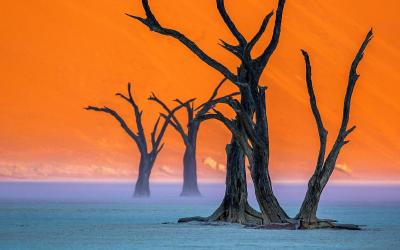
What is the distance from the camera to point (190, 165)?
65.2 m

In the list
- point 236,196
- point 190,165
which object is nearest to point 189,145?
point 190,165

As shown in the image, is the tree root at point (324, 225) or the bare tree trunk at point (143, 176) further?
the bare tree trunk at point (143, 176)

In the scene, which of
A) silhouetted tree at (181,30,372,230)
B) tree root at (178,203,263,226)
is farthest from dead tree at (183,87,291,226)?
tree root at (178,203,263,226)

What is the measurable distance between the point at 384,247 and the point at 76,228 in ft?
34.0

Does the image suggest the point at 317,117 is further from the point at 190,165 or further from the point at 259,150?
the point at 190,165

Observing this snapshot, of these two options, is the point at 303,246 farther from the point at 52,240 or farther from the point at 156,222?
the point at 156,222

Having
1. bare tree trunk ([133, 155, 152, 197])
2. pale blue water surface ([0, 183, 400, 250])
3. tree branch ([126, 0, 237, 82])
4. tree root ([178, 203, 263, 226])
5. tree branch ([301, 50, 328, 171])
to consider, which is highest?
bare tree trunk ([133, 155, 152, 197])

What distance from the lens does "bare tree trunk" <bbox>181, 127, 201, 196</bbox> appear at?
210 ft

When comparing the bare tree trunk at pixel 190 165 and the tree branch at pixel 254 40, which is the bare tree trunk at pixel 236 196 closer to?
the tree branch at pixel 254 40

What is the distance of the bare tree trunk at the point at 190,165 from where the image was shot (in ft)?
210

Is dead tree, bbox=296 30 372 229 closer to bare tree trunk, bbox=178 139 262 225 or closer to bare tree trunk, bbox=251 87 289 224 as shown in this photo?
bare tree trunk, bbox=251 87 289 224

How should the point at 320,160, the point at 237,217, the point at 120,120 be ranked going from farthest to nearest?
the point at 120,120 < the point at 237,217 < the point at 320,160

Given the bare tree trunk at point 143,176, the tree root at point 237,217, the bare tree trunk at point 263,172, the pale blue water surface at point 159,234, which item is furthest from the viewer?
the bare tree trunk at point 143,176

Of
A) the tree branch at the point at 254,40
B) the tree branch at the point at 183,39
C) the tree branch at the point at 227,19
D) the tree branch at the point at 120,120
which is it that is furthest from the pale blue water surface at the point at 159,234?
the tree branch at the point at 120,120
